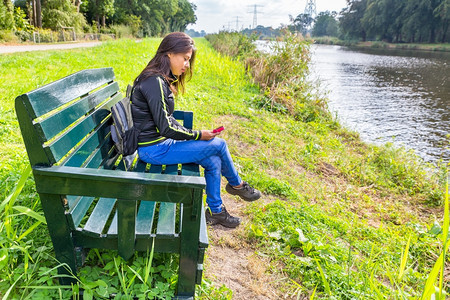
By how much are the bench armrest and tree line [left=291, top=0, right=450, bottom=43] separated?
41459mm

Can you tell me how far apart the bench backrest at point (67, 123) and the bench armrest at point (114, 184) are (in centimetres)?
8

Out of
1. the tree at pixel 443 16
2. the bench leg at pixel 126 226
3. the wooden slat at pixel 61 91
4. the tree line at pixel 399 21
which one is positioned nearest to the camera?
the wooden slat at pixel 61 91

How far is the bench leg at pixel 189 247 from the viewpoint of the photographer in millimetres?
1562

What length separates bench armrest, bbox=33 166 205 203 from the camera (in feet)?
4.80

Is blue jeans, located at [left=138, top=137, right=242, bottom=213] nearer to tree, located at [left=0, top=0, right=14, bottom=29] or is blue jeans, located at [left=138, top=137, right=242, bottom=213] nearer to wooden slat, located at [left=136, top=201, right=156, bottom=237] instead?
wooden slat, located at [left=136, top=201, right=156, bottom=237]

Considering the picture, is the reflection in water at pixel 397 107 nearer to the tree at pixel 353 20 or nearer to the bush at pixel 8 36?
the bush at pixel 8 36

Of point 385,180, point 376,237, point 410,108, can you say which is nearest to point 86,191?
point 376,237

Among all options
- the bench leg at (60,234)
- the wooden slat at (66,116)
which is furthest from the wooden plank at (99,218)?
the wooden slat at (66,116)

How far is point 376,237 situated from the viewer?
313cm

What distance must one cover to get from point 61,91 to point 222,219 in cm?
153

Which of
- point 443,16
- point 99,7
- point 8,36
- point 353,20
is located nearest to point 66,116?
point 8,36

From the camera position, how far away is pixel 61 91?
1.75 meters

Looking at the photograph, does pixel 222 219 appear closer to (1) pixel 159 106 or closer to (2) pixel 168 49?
(1) pixel 159 106

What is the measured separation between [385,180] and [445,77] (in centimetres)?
1708
